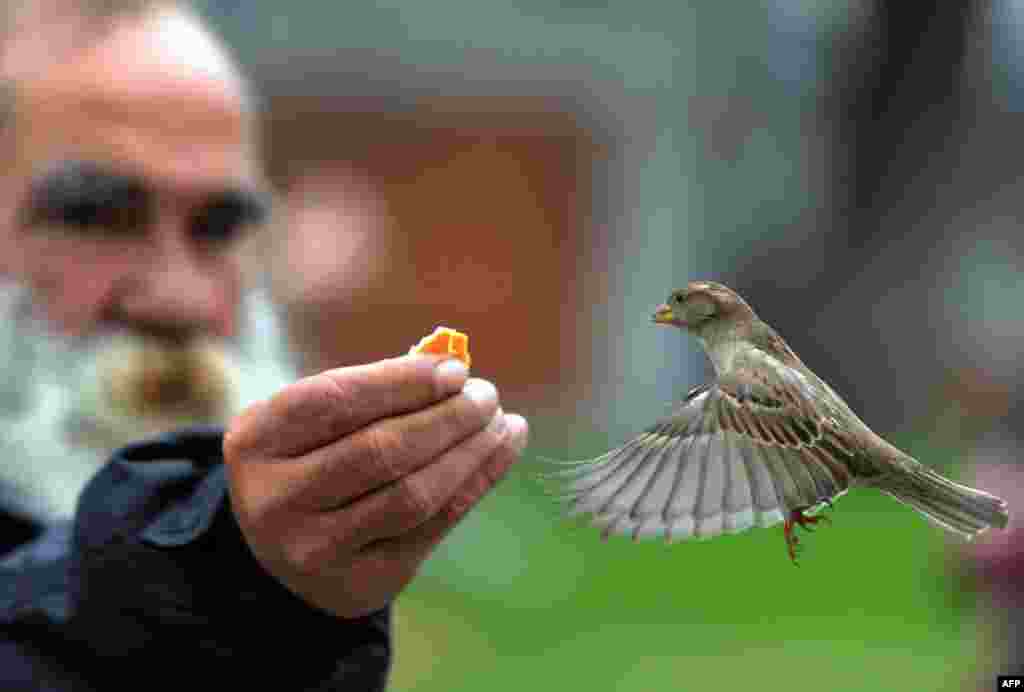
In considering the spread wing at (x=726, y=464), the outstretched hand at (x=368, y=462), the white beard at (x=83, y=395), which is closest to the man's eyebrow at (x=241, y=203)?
the white beard at (x=83, y=395)

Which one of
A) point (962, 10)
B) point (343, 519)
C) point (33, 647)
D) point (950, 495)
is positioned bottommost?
point (33, 647)

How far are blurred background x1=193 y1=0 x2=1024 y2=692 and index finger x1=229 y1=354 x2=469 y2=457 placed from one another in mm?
83

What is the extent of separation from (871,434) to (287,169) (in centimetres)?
580

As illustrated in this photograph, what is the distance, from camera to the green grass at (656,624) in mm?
2449

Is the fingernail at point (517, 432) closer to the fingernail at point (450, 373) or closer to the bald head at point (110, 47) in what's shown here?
the fingernail at point (450, 373)

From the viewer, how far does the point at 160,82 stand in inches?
88.9

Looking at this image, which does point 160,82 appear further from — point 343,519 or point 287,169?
point 287,169

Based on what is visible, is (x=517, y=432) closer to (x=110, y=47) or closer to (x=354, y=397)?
(x=354, y=397)

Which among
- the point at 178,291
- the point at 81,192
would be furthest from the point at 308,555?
the point at 81,192

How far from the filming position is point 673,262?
2.72 feet

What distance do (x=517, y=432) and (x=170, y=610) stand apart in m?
0.41

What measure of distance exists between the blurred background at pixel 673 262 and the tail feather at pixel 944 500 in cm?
1

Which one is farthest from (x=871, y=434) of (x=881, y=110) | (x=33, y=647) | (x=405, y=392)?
(x=33, y=647)

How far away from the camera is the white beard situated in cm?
217
